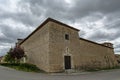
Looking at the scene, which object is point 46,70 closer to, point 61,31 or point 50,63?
point 50,63

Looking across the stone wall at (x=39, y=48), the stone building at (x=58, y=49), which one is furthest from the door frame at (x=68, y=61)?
the stone wall at (x=39, y=48)

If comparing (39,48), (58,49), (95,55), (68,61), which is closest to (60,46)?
(58,49)

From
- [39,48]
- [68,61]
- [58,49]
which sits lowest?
[68,61]

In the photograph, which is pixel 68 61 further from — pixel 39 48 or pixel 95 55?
pixel 95 55

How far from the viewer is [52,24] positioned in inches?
832

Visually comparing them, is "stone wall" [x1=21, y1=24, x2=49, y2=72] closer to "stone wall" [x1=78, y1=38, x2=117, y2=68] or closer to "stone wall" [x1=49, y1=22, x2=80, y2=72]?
"stone wall" [x1=49, y1=22, x2=80, y2=72]

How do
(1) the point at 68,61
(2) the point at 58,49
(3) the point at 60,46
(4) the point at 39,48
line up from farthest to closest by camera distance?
(4) the point at 39,48
(1) the point at 68,61
(3) the point at 60,46
(2) the point at 58,49

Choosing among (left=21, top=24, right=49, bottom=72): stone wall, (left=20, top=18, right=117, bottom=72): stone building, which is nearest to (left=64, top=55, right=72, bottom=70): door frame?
(left=20, top=18, right=117, bottom=72): stone building

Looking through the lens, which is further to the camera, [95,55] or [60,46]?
[95,55]

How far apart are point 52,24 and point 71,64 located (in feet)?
21.7

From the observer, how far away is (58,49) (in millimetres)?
21156

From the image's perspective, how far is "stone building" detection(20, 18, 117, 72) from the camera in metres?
20.5

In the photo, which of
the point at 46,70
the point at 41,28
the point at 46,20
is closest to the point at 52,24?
the point at 46,20

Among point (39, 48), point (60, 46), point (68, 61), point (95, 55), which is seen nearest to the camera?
point (60, 46)
